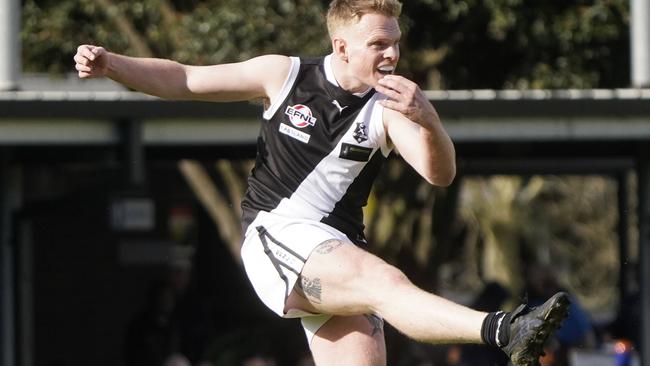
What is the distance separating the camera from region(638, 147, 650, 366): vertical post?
1103 cm

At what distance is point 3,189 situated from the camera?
11.4 m

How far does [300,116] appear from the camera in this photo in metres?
5.86

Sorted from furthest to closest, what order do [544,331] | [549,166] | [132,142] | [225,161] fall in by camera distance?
[225,161]
[549,166]
[132,142]
[544,331]

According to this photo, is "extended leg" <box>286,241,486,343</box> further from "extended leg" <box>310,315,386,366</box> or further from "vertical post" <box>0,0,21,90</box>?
"vertical post" <box>0,0,21,90</box>

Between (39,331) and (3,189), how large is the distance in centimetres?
775

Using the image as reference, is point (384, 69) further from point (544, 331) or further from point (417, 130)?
point (544, 331)

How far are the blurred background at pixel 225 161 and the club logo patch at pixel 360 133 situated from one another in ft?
13.9

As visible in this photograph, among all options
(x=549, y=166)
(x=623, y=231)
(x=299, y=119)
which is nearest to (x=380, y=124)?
(x=299, y=119)

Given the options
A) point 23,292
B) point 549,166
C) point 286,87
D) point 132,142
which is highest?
point 286,87

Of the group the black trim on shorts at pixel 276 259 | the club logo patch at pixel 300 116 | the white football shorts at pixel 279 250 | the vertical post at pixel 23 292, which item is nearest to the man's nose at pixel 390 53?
the club logo patch at pixel 300 116

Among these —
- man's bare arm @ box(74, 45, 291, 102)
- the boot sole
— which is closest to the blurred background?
man's bare arm @ box(74, 45, 291, 102)

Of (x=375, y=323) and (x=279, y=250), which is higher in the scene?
(x=279, y=250)

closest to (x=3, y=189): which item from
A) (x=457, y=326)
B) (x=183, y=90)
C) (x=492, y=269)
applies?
(x=183, y=90)

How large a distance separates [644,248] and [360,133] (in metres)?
5.90
